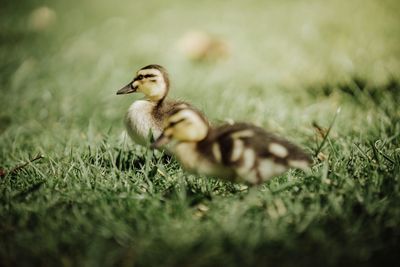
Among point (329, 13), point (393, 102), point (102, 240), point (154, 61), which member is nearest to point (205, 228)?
point (102, 240)

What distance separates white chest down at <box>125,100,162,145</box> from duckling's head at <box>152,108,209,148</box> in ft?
0.95

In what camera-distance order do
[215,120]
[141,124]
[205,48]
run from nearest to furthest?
1. [141,124]
2. [215,120]
3. [205,48]

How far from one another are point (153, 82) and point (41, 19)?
3898mm

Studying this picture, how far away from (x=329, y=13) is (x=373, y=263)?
15.8ft

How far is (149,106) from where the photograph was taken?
8.13 feet

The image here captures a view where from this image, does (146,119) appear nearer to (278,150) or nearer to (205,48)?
(278,150)

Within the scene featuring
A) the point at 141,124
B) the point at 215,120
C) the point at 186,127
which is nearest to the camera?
the point at 186,127

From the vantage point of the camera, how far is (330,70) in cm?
399

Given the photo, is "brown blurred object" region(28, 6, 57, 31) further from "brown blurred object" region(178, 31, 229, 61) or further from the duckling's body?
the duckling's body

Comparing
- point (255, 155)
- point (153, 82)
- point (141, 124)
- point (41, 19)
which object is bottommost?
point (255, 155)

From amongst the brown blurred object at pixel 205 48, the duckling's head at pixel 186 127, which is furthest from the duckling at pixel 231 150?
the brown blurred object at pixel 205 48

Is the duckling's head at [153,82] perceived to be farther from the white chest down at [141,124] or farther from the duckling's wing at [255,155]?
the duckling's wing at [255,155]

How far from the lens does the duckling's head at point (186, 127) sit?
1.95 metres

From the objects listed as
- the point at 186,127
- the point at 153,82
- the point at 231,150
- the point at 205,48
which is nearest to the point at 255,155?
the point at 231,150
